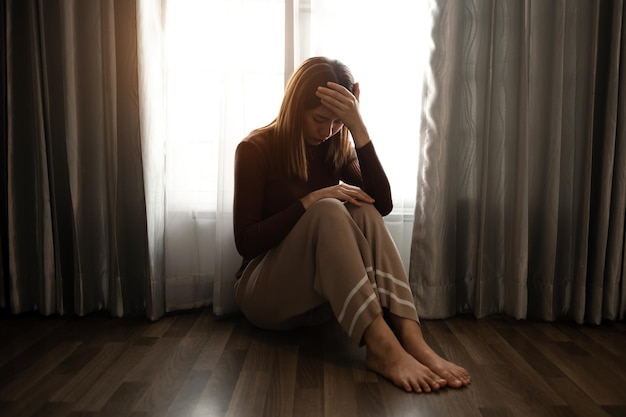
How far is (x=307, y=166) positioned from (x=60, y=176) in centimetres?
101

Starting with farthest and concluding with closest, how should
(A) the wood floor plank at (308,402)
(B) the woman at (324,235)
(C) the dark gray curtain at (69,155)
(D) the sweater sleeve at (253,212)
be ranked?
(C) the dark gray curtain at (69,155) → (D) the sweater sleeve at (253,212) → (B) the woman at (324,235) → (A) the wood floor plank at (308,402)

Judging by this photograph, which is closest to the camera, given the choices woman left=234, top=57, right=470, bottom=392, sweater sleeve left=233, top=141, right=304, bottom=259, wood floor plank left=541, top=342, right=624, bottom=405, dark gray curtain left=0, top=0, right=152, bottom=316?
wood floor plank left=541, top=342, right=624, bottom=405

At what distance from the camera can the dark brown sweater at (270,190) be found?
1.74 metres

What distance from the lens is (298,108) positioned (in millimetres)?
1776

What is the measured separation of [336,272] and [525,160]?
97 cm

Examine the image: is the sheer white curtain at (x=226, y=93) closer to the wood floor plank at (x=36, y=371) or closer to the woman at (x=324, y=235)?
the woman at (x=324, y=235)

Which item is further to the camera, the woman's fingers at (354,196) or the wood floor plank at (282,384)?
the woman's fingers at (354,196)

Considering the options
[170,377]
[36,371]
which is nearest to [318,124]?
[170,377]

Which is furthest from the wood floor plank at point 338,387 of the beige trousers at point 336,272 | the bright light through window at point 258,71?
the bright light through window at point 258,71

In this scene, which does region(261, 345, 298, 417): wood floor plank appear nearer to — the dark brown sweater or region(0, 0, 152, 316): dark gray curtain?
the dark brown sweater

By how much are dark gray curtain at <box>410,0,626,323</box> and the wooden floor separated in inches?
6.7

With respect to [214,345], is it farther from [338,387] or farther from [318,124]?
[318,124]

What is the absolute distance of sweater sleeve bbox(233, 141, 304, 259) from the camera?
1.73 metres

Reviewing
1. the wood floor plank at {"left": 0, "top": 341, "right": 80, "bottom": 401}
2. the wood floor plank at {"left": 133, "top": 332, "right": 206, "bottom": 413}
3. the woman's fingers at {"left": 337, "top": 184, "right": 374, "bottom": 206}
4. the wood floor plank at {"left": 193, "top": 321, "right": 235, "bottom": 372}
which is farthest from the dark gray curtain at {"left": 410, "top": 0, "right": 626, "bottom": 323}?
the wood floor plank at {"left": 0, "top": 341, "right": 80, "bottom": 401}
